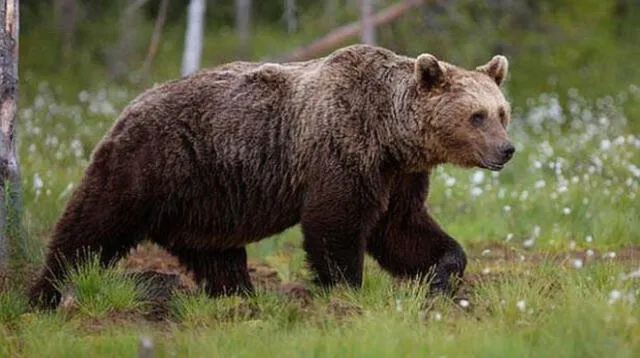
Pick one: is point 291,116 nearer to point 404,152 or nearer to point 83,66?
point 404,152

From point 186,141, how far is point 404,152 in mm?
1256

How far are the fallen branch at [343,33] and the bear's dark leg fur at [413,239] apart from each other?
8979mm

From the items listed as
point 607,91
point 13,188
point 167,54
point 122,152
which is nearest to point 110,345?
point 122,152

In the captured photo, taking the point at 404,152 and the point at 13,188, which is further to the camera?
the point at 13,188

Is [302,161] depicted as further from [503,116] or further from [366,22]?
[366,22]

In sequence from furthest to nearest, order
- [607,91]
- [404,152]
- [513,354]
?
[607,91] < [404,152] < [513,354]

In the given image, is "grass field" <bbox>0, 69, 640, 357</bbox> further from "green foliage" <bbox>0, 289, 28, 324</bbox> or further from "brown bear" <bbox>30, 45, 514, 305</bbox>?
"brown bear" <bbox>30, 45, 514, 305</bbox>

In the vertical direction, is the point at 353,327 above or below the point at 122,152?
below

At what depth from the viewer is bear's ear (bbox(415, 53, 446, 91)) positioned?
6.84 metres

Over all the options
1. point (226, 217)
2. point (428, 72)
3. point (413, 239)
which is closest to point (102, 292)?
point (226, 217)

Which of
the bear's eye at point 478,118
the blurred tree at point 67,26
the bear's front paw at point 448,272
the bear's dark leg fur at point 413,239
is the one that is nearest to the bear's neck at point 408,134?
the bear's dark leg fur at point 413,239

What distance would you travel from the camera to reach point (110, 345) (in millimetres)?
5578

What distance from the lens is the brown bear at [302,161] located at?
6832 millimetres

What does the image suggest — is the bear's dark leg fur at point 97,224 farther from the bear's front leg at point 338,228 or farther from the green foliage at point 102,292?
the bear's front leg at point 338,228
